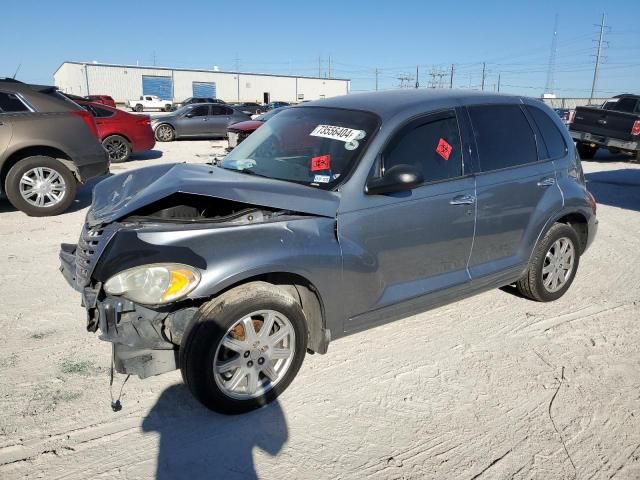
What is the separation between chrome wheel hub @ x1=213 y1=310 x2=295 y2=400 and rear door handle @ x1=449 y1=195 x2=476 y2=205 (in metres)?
1.53

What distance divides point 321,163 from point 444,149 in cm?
95

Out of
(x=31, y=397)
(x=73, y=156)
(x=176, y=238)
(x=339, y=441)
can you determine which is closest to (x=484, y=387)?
(x=339, y=441)

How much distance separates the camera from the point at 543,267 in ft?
14.7

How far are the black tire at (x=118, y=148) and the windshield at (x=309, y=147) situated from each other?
935 centimetres

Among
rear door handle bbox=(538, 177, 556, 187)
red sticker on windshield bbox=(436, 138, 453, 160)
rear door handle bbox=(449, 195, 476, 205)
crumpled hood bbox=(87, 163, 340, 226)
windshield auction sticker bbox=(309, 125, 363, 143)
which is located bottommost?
rear door handle bbox=(449, 195, 476, 205)

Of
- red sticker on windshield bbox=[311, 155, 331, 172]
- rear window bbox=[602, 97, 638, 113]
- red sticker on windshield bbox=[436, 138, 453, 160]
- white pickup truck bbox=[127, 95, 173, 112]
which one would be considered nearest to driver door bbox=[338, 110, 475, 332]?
red sticker on windshield bbox=[436, 138, 453, 160]

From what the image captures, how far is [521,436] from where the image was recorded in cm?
285

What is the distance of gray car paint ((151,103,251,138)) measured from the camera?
61.0 feet

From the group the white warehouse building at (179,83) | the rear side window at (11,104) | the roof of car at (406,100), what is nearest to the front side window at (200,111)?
the rear side window at (11,104)

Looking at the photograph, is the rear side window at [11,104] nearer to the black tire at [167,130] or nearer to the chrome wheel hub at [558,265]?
the chrome wheel hub at [558,265]

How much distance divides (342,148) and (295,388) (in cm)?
163

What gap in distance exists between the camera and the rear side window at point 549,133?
14.6ft

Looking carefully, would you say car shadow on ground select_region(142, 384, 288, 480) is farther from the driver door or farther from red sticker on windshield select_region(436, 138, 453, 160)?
red sticker on windshield select_region(436, 138, 453, 160)

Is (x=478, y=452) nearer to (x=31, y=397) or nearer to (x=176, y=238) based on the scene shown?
(x=176, y=238)
